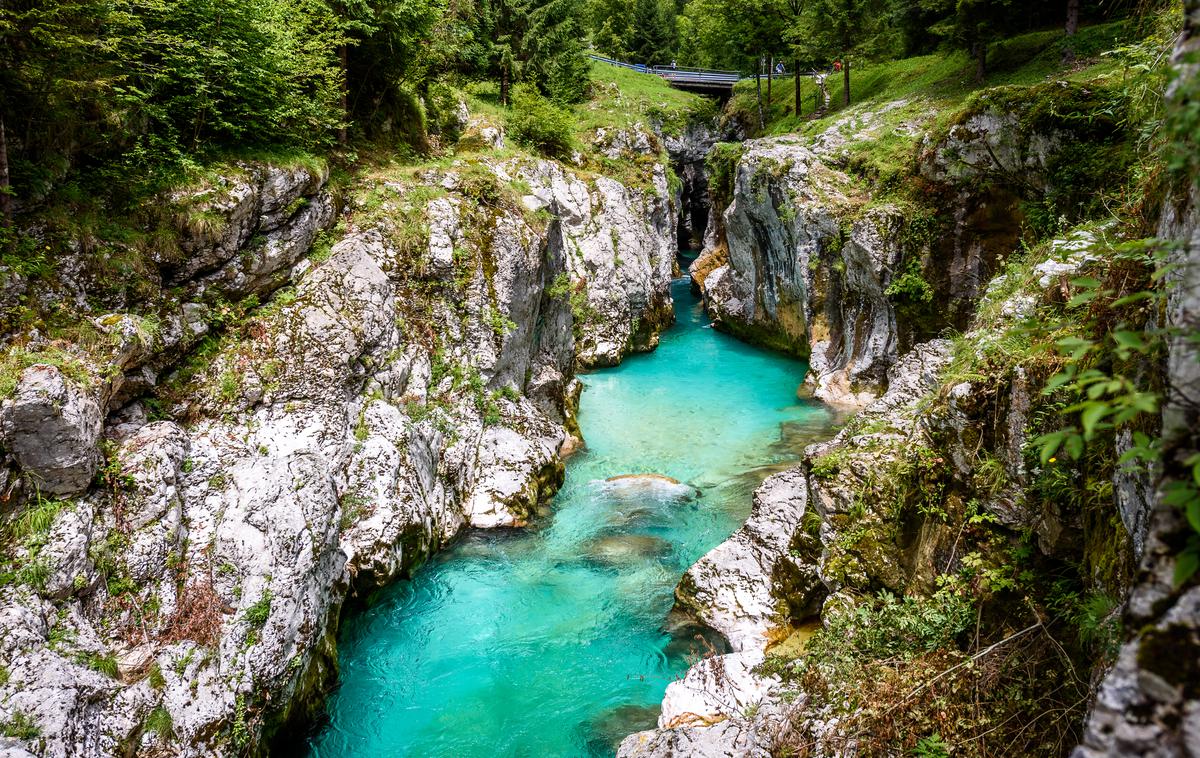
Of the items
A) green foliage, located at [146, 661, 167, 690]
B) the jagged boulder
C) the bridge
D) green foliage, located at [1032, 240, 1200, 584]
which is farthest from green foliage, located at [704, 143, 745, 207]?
green foliage, located at [146, 661, 167, 690]

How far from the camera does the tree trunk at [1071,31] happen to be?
20.2 m

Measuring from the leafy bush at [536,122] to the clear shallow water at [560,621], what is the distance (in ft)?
44.3

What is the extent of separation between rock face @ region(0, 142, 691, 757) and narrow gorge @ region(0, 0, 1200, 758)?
6 centimetres

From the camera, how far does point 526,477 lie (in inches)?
535

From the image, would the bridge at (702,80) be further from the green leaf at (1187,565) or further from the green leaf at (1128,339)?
the green leaf at (1187,565)

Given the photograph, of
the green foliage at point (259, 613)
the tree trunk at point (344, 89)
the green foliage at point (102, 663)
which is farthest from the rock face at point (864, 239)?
the green foliage at point (102, 663)

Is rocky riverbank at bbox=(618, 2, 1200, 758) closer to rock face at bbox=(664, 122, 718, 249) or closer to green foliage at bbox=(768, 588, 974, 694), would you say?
green foliage at bbox=(768, 588, 974, 694)

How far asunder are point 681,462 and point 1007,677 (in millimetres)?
11004

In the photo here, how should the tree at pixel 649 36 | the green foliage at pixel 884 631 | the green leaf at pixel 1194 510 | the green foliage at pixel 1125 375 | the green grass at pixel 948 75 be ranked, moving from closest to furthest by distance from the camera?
the green leaf at pixel 1194 510
the green foliage at pixel 1125 375
the green foliage at pixel 884 631
the green grass at pixel 948 75
the tree at pixel 649 36

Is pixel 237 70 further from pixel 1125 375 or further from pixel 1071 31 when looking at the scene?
pixel 1071 31

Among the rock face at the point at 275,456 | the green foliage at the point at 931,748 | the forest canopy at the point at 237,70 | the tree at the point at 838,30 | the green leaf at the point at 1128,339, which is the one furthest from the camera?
the tree at the point at 838,30

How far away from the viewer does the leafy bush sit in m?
23.9

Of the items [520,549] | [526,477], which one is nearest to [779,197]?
[526,477]

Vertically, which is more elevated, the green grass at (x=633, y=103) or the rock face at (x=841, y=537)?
the green grass at (x=633, y=103)
